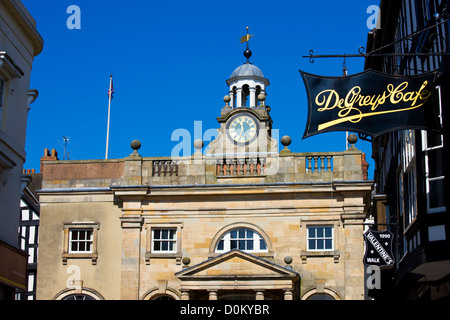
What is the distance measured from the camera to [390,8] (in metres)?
22.5

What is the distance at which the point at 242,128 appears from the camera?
111ft

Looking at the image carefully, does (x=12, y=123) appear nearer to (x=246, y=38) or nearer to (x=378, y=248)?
(x=378, y=248)

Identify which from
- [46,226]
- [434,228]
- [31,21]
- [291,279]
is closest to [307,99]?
[434,228]

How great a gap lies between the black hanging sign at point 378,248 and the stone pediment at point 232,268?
885 cm

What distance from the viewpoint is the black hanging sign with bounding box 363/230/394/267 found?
20.5m

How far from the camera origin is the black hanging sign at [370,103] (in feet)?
44.5

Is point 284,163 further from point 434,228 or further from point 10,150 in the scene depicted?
point 434,228

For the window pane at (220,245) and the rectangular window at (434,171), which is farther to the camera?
the window pane at (220,245)

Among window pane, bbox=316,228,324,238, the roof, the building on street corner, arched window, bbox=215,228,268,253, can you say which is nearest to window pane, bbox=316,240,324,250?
window pane, bbox=316,228,324,238

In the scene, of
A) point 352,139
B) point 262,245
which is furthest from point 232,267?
point 352,139

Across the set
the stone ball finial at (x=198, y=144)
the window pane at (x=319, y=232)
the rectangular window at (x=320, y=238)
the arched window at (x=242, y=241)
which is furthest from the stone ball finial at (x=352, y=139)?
the stone ball finial at (x=198, y=144)

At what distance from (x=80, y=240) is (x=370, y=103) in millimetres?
21057

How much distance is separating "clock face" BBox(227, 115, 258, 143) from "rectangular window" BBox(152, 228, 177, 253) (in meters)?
5.06

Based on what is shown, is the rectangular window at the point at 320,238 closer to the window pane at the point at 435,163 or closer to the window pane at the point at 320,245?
the window pane at the point at 320,245
